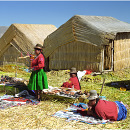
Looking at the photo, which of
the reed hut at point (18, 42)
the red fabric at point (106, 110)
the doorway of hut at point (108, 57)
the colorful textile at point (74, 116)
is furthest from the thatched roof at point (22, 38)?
the red fabric at point (106, 110)

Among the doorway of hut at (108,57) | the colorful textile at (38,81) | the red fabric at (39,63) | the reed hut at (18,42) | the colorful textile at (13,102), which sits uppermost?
the reed hut at (18,42)

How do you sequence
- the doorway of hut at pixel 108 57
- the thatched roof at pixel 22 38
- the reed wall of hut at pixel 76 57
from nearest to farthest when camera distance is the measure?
the reed wall of hut at pixel 76 57
the doorway of hut at pixel 108 57
the thatched roof at pixel 22 38

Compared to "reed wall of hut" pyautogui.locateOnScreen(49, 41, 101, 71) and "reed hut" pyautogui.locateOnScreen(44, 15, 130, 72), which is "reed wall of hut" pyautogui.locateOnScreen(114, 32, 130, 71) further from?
"reed wall of hut" pyautogui.locateOnScreen(49, 41, 101, 71)

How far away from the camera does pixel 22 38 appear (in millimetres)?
14109

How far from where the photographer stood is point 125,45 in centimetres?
1236

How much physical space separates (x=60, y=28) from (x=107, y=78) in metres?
4.08

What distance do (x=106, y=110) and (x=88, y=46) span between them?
23.3 feet

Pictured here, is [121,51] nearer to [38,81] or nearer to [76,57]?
[76,57]

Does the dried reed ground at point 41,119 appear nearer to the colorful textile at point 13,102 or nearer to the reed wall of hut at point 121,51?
the colorful textile at point 13,102

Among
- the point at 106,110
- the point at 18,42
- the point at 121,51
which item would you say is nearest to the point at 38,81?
the point at 106,110

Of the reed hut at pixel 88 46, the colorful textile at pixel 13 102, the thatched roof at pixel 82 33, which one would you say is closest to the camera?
the colorful textile at pixel 13 102

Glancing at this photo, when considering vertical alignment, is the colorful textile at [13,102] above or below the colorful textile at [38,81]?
below

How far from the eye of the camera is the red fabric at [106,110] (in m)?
4.33

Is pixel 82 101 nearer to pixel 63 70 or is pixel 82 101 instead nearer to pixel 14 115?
pixel 14 115
